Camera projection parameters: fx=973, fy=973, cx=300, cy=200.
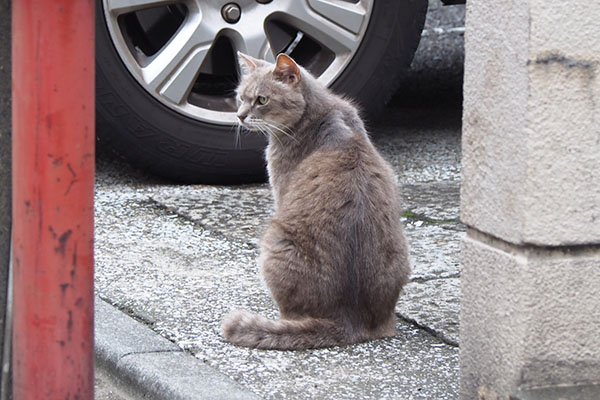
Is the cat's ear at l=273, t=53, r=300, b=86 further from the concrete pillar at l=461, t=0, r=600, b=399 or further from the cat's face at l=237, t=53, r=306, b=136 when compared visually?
the concrete pillar at l=461, t=0, r=600, b=399

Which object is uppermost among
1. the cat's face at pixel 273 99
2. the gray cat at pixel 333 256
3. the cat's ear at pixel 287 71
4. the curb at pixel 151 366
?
the cat's ear at pixel 287 71

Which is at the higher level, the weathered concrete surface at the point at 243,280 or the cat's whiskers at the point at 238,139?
the cat's whiskers at the point at 238,139

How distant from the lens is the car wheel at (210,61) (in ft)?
14.6

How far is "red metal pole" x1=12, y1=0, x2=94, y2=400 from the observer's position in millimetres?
1809

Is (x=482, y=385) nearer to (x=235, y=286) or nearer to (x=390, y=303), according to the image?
(x=390, y=303)

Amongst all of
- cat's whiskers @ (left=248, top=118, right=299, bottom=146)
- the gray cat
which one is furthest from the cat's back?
cat's whiskers @ (left=248, top=118, right=299, bottom=146)

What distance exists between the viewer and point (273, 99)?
11.3ft

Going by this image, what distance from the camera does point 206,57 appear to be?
4.57 metres

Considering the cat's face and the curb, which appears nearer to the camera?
the curb

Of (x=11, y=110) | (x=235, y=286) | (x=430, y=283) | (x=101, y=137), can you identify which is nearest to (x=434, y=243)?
(x=430, y=283)

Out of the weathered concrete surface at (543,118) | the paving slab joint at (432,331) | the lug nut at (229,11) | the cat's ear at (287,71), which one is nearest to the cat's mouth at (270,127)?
the cat's ear at (287,71)

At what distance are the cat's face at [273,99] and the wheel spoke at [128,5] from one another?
107 centimetres

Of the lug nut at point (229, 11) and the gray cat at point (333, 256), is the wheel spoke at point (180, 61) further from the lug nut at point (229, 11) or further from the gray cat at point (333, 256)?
the gray cat at point (333, 256)

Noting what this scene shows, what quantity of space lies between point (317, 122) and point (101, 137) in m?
1.58
